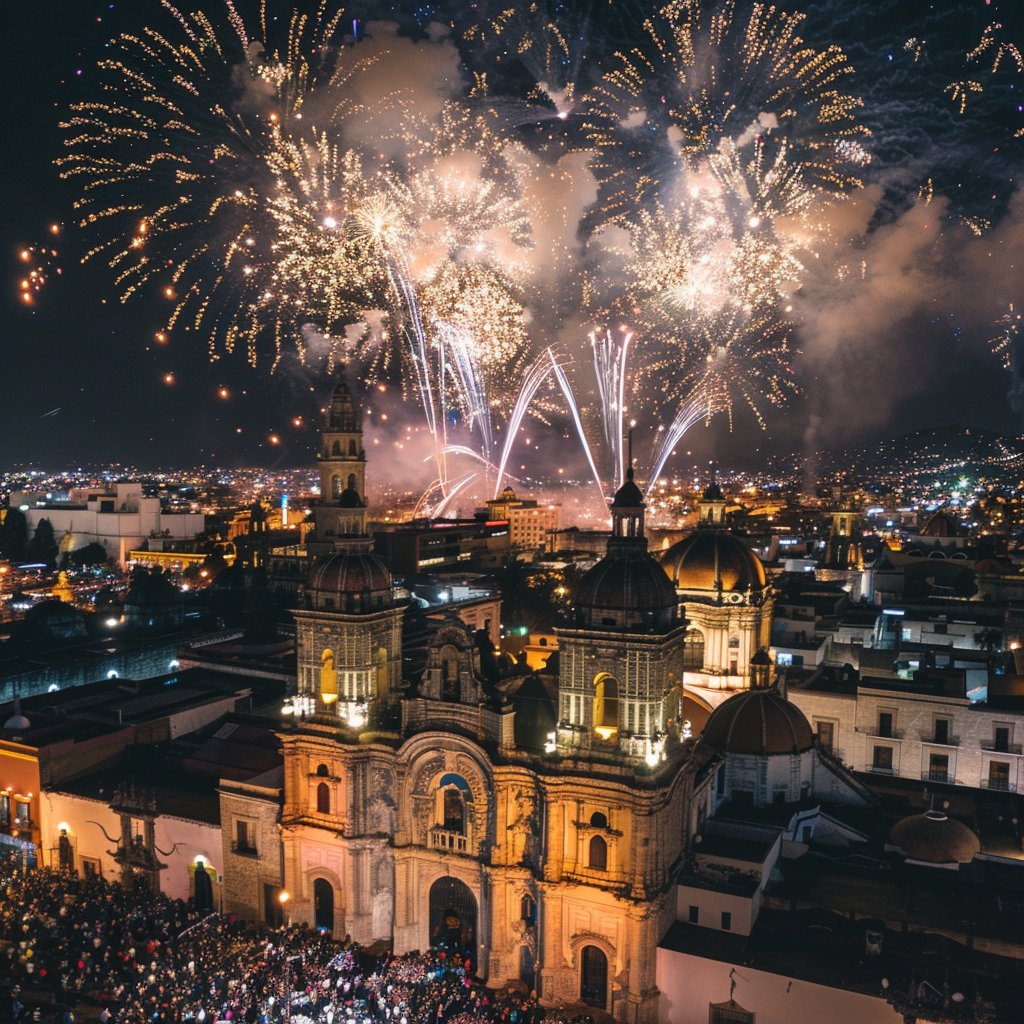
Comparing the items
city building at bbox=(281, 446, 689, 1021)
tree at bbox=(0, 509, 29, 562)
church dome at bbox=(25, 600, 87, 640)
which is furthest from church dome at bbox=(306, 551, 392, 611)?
tree at bbox=(0, 509, 29, 562)

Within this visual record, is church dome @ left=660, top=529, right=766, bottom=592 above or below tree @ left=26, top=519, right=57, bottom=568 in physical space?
above

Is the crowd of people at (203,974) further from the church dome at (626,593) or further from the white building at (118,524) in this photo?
the white building at (118,524)

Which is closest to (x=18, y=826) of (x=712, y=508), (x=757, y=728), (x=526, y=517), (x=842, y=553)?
(x=757, y=728)

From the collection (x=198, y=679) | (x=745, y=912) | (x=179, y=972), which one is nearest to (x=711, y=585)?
(x=745, y=912)

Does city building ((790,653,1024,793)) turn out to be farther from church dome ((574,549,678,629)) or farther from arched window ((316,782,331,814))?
arched window ((316,782,331,814))

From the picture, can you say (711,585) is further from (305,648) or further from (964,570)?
(964,570)
